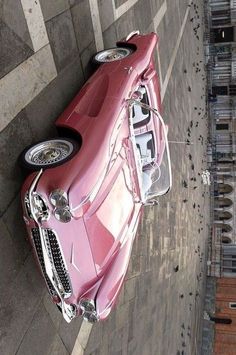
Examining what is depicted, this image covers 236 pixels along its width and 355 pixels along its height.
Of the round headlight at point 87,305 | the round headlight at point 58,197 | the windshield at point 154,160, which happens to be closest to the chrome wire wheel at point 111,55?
the windshield at point 154,160

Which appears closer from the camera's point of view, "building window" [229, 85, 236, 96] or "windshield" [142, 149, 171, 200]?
"windshield" [142, 149, 171, 200]

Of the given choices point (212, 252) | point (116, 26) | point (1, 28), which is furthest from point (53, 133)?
point (212, 252)

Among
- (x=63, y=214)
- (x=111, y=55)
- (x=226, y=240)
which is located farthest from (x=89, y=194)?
(x=226, y=240)

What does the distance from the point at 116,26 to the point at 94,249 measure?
5.34 meters

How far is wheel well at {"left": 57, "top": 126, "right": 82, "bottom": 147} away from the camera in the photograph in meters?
5.78

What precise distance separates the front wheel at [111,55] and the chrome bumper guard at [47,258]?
3083mm

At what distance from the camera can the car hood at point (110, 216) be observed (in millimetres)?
5410

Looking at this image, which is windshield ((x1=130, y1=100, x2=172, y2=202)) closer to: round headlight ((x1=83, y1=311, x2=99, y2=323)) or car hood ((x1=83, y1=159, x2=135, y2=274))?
car hood ((x1=83, y1=159, x2=135, y2=274))

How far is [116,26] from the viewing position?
908 centimetres

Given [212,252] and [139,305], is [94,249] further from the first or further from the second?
[212,252]

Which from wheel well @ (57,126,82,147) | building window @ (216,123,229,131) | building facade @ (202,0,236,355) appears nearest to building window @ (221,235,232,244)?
building facade @ (202,0,236,355)

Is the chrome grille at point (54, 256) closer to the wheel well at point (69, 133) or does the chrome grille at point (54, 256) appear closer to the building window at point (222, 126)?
the wheel well at point (69, 133)

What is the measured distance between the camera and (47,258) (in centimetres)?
527

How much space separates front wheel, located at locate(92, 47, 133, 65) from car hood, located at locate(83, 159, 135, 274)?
91.0 inches
